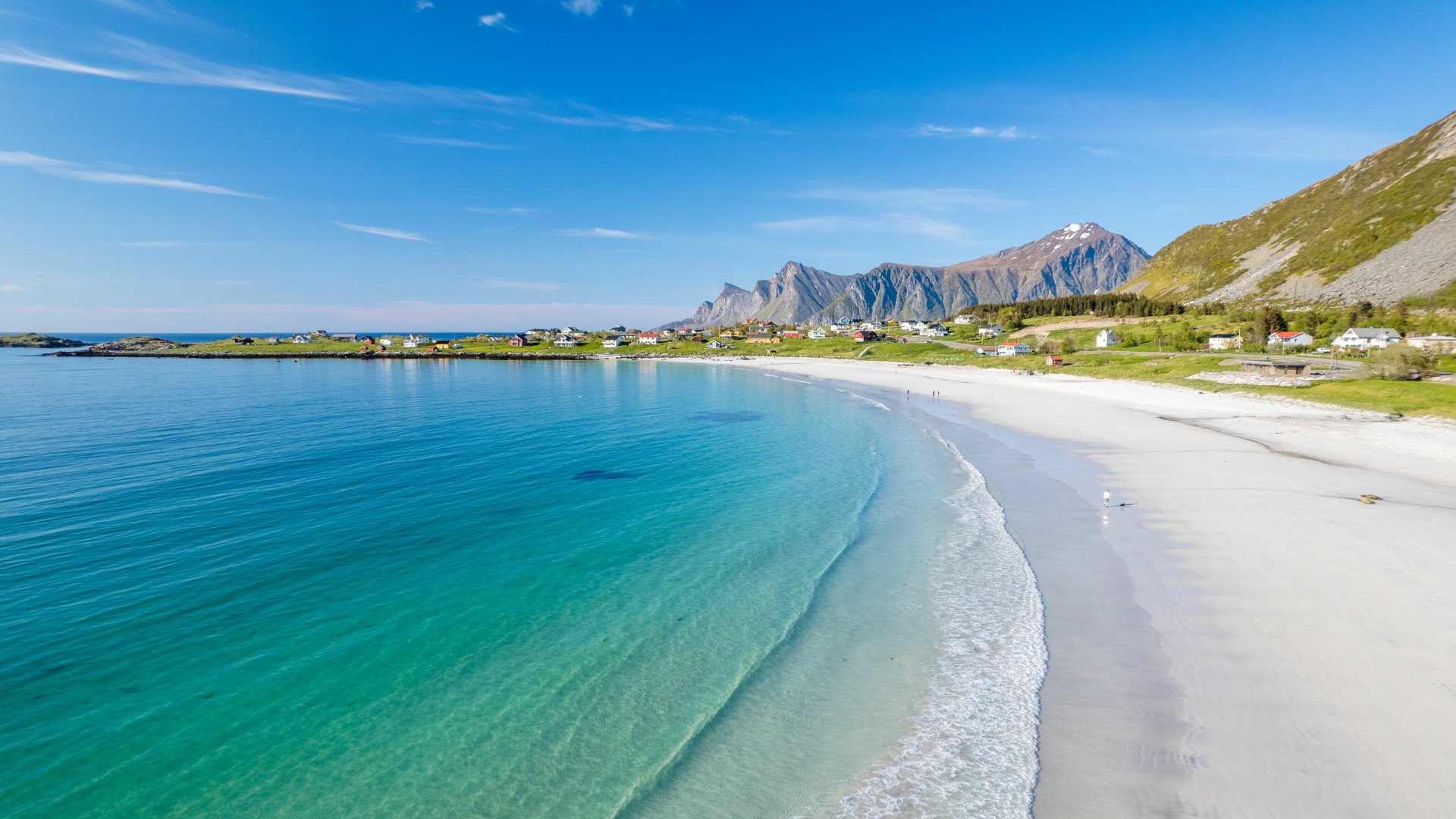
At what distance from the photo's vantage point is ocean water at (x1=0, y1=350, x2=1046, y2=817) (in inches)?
396

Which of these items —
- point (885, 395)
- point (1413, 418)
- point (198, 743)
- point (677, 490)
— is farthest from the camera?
point (885, 395)

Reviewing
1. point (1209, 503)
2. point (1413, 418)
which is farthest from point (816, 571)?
point (1413, 418)

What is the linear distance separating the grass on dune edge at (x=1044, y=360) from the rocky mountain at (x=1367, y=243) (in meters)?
72.1

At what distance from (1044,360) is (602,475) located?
10302cm

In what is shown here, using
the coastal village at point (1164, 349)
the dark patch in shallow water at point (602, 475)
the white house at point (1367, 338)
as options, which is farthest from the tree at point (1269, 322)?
the dark patch in shallow water at point (602, 475)

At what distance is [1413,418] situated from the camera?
133 ft

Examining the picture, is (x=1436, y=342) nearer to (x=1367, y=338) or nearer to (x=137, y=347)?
(x=1367, y=338)

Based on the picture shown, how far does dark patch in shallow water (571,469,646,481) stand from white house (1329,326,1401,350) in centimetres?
11027

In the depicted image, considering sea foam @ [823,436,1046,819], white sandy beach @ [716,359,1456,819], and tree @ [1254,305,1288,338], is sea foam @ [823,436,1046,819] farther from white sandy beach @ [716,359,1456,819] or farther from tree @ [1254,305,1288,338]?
tree @ [1254,305,1288,338]

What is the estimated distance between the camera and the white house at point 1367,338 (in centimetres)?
8262

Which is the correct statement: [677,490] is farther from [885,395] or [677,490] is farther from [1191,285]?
[1191,285]

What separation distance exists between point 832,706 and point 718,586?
6455mm

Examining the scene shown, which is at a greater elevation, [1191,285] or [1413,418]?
[1191,285]

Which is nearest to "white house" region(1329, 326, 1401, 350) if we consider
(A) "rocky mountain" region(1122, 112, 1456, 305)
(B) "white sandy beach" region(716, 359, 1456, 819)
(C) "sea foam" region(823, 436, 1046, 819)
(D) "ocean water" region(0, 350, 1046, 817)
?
(A) "rocky mountain" region(1122, 112, 1456, 305)
